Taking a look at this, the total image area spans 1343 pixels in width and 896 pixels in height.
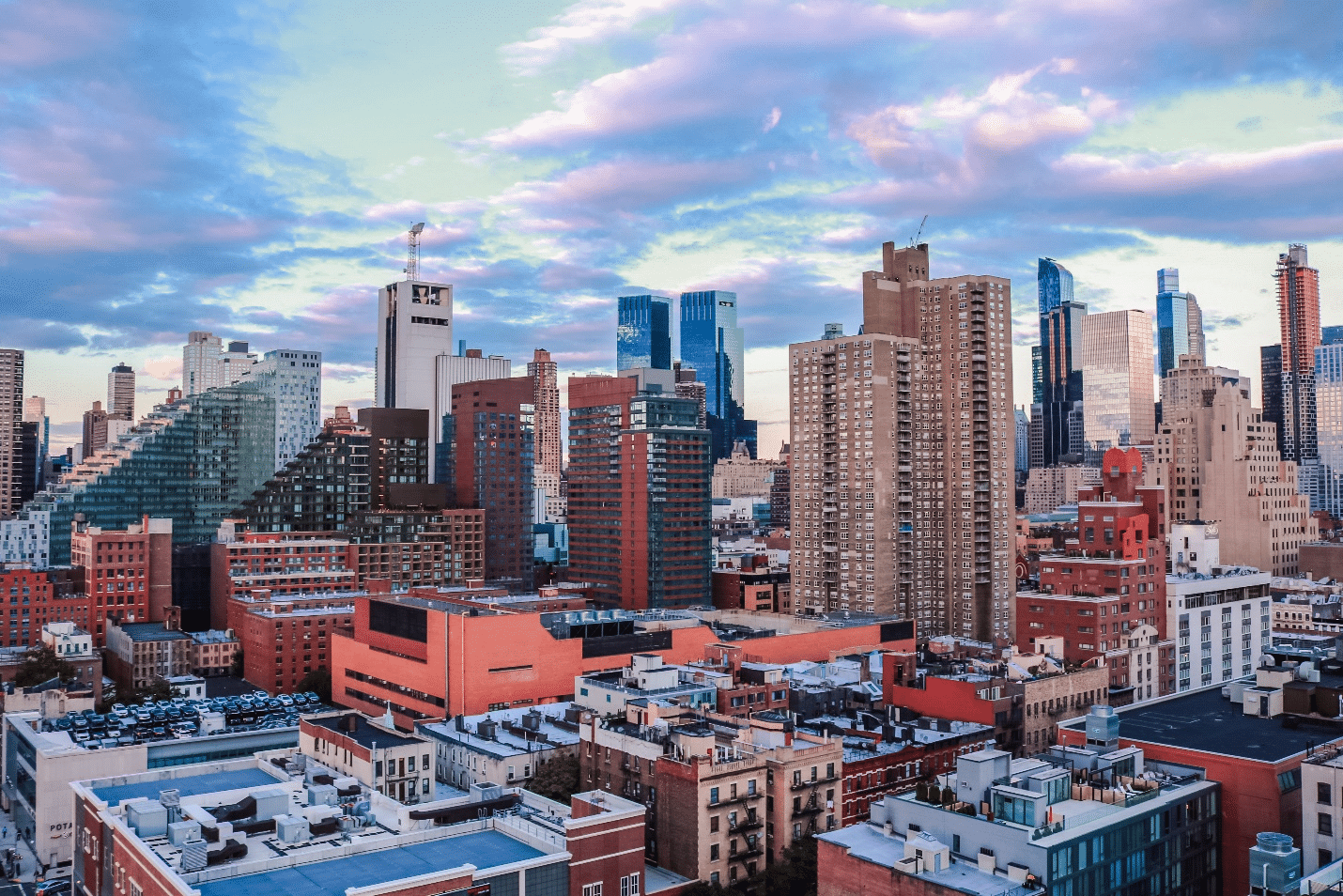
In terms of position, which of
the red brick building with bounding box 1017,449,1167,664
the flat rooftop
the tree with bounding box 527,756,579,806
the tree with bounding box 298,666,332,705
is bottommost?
the tree with bounding box 298,666,332,705

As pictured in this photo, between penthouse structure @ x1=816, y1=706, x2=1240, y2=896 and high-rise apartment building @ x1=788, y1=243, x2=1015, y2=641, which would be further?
high-rise apartment building @ x1=788, y1=243, x2=1015, y2=641

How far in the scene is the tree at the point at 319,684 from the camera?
162 meters

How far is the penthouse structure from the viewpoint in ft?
206

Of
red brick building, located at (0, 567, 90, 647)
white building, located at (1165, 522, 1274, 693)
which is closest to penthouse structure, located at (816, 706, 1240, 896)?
white building, located at (1165, 522, 1274, 693)

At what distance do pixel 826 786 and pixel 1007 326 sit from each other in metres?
120

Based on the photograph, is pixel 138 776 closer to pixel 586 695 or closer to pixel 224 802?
pixel 224 802

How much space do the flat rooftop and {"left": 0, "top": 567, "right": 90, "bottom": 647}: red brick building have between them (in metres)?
157

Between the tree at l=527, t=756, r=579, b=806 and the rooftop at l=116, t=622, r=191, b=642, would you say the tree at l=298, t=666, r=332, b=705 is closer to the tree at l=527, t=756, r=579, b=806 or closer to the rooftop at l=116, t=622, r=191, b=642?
the rooftop at l=116, t=622, r=191, b=642

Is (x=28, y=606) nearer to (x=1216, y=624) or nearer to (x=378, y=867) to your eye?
(x=378, y=867)

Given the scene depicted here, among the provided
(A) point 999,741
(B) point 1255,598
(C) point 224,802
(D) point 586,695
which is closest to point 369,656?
(D) point 586,695

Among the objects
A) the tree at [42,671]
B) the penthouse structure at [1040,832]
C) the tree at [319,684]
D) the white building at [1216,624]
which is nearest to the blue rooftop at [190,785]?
the penthouse structure at [1040,832]

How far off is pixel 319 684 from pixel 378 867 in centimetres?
10457

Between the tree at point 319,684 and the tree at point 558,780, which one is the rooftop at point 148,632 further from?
the tree at point 558,780

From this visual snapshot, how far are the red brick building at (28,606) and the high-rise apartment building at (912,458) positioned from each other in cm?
11924
